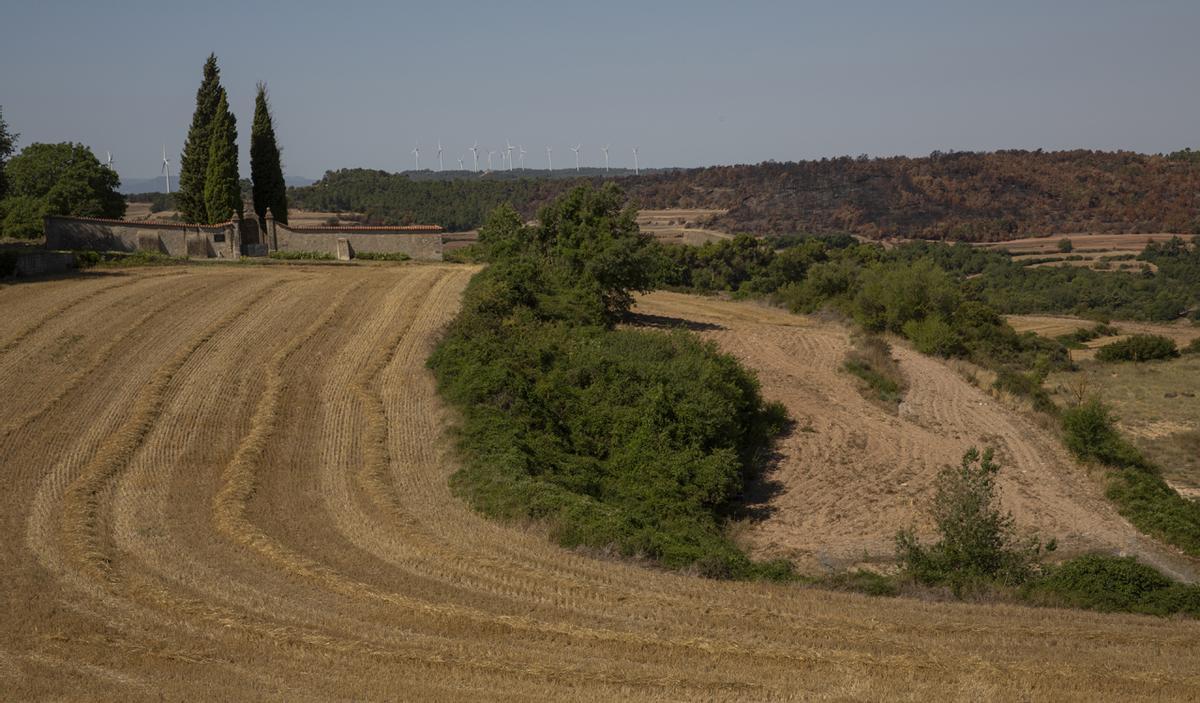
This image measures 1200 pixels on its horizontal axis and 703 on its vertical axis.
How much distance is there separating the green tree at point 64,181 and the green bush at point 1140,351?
50.2 m

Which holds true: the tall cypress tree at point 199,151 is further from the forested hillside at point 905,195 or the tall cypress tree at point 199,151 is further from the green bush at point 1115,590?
the forested hillside at point 905,195

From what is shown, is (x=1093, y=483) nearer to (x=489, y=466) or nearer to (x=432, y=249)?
(x=489, y=466)

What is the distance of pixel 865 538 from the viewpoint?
2434cm

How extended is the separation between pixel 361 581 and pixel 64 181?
47663 mm

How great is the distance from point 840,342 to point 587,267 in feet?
40.3

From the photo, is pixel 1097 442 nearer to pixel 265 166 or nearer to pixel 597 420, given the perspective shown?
pixel 597 420

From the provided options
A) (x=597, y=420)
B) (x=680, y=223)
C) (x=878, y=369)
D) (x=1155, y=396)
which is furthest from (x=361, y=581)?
(x=680, y=223)

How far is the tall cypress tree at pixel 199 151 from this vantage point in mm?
53875

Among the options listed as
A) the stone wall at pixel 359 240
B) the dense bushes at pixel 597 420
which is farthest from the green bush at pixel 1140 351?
the stone wall at pixel 359 240

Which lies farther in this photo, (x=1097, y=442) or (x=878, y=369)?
(x=878, y=369)

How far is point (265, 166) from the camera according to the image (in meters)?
54.5

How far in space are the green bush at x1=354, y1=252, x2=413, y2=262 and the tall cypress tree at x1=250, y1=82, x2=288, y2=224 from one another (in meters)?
5.79

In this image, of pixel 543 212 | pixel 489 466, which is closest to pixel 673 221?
pixel 543 212

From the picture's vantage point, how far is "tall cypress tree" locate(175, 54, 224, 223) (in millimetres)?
53875
